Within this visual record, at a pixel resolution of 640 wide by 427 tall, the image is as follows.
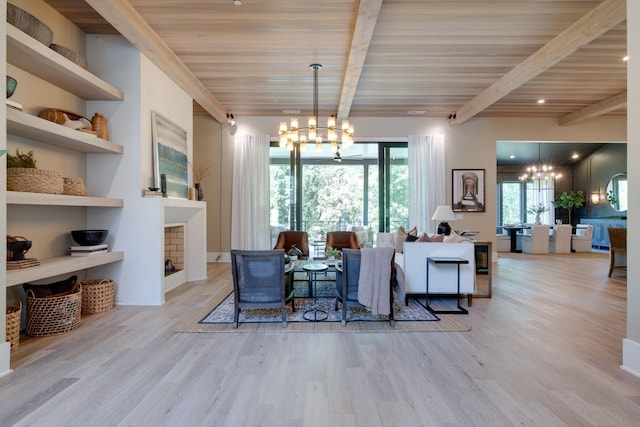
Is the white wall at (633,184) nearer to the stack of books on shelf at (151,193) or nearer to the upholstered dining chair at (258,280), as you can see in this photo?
the upholstered dining chair at (258,280)

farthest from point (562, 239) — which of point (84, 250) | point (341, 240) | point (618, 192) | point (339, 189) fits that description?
point (84, 250)

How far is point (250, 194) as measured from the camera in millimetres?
7301

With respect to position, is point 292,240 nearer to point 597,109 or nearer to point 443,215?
point 443,215

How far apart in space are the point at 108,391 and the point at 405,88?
569 centimetres

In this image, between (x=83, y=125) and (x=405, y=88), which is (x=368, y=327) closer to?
(x=83, y=125)

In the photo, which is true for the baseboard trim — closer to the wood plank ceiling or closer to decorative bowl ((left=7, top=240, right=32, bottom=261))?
the wood plank ceiling

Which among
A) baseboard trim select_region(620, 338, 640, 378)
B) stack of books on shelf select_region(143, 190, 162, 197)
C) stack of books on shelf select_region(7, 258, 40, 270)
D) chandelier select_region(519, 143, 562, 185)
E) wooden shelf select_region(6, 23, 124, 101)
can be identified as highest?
wooden shelf select_region(6, 23, 124, 101)

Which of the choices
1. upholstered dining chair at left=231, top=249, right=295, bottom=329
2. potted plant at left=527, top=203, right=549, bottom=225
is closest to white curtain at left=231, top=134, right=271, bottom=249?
upholstered dining chair at left=231, top=249, right=295, bottom=329

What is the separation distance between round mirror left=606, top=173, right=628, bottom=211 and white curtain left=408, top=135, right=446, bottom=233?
754cm

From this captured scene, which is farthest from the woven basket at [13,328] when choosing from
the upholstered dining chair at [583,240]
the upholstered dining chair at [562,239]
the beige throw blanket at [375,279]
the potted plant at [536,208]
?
the potted plant at [536,208]

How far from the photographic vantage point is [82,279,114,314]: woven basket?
3.70 metres

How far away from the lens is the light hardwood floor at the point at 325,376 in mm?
1869

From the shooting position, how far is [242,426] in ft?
5.80

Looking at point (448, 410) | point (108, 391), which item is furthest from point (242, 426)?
point (448, 410)
